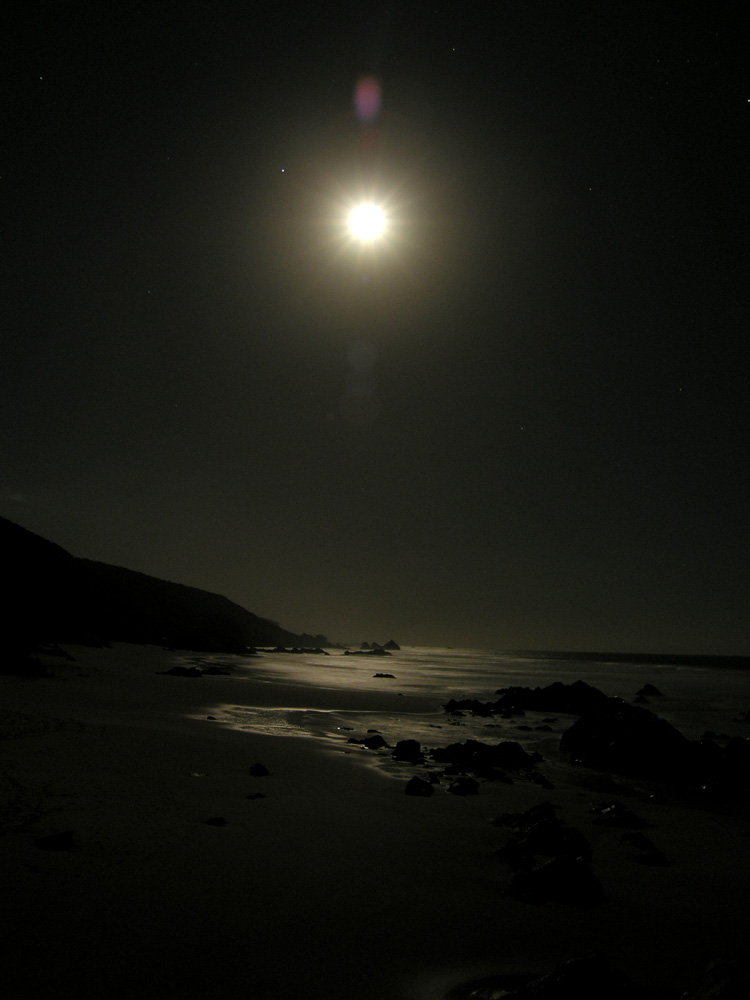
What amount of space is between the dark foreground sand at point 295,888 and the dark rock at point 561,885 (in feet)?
0.49

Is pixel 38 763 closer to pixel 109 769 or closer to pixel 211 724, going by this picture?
pixel 109 769

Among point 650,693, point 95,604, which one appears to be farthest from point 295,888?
point 95,604

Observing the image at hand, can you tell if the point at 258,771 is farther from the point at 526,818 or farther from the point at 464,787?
the point at 526,818

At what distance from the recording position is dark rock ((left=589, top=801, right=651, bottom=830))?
Answer: 8.45 metres

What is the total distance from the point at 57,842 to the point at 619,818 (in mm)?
8012

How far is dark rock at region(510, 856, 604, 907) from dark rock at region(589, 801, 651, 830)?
3436mm

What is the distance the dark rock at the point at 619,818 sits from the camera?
8.45 metres

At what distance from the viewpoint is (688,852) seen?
746cm

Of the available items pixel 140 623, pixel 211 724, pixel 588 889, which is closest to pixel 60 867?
pixel 588 889

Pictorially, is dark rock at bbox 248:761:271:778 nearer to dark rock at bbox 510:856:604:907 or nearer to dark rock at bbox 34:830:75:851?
dark rock at bbox 34:830:75:851

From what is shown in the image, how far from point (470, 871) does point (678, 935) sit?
6.87ft

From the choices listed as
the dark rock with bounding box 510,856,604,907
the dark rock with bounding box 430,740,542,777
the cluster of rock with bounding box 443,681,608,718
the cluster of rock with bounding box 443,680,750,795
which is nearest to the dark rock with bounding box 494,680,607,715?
the cluster of rock with bounding box 443,681,608,718

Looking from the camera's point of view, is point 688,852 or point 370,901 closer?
point 370,901

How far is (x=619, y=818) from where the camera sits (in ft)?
28.4
